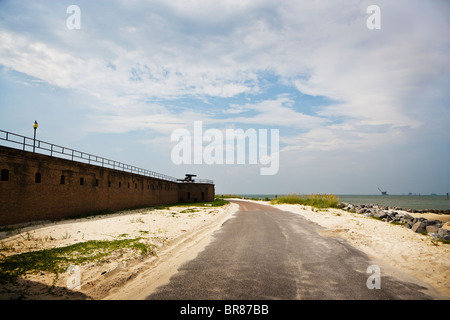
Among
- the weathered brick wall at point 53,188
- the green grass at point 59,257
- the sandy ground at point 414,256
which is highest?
the weathered brick wall at point 53,188

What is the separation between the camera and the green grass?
6.35 metres

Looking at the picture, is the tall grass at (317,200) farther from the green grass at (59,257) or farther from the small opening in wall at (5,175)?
the small opening in wall at (5,175)

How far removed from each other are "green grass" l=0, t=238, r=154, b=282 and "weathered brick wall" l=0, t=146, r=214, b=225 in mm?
8631

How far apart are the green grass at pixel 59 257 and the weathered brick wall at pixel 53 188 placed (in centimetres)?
863

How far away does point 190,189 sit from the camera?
58.1 m

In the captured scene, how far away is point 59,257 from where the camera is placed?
762 cm

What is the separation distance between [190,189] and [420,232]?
47970 mm

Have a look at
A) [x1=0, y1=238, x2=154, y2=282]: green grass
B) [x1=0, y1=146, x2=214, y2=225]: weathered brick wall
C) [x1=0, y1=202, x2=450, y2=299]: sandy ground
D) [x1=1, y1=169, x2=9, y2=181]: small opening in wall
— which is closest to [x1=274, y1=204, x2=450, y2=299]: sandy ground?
[x1=0, y1=202, x2=450, y2=299]: sandy ground

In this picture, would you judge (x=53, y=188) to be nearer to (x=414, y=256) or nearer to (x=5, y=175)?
(x=5, y=175)

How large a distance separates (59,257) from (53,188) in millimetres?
12348

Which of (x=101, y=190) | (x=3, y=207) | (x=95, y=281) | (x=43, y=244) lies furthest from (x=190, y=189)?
(x=95, y=281)

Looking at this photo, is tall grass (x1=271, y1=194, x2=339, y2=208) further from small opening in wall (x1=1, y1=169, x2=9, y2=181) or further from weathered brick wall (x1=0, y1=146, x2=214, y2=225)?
small opening in wall (x1=1, y1=169, x2=9, y2=181)

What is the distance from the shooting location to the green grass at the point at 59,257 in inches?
250

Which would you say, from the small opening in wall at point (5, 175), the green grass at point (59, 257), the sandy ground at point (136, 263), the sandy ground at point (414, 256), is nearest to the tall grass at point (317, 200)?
the sandy ground at point (136, 263)
